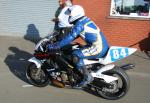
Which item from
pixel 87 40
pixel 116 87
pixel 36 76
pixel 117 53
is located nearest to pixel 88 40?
pixel 87 40

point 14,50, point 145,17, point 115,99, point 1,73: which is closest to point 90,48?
point 115,99

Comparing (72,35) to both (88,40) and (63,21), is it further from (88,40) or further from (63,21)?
(63,21)

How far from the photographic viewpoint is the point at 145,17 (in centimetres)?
1408

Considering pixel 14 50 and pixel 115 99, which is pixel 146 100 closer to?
pixel 115 99

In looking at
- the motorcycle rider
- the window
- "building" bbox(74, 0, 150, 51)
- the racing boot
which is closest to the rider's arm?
the motorcycle rider

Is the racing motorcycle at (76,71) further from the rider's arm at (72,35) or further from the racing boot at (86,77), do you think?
the rider's arm at (72,35)

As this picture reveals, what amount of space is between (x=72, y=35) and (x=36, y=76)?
1391 mm

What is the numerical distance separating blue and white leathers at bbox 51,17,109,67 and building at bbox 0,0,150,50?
5.92 meters

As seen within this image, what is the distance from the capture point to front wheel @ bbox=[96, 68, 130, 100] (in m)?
8.16

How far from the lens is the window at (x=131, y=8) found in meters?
14.2

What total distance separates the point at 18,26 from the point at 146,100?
326 inches

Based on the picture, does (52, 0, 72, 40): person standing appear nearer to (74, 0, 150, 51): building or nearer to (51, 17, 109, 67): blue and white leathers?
(51, 17, 109, 67): blue and white leathers

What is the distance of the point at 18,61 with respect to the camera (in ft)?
38.3

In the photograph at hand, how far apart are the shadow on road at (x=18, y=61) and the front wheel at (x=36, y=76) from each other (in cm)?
42
